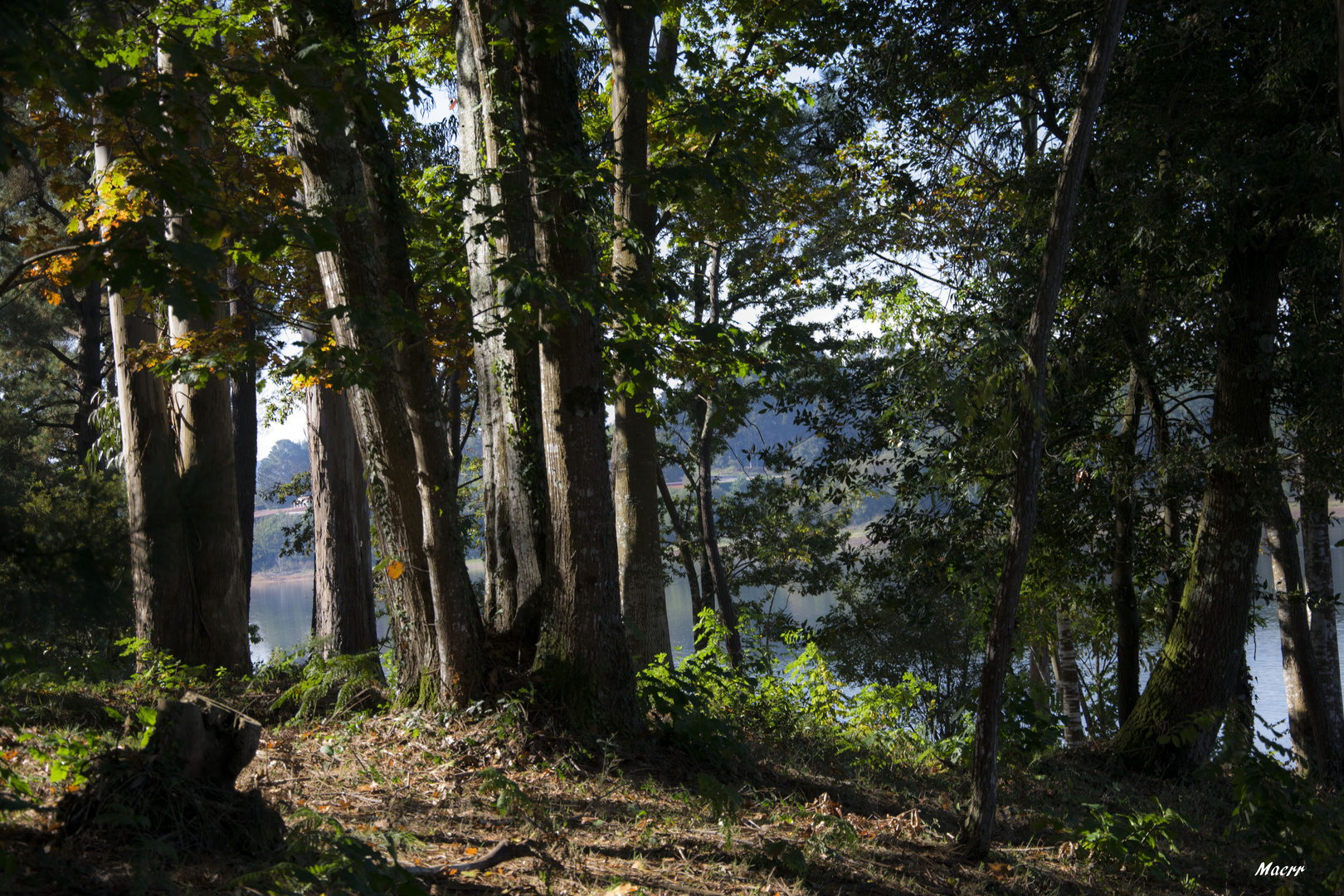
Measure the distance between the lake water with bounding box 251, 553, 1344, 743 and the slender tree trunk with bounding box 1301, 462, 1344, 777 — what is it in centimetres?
63

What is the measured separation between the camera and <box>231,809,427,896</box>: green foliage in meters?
2.64

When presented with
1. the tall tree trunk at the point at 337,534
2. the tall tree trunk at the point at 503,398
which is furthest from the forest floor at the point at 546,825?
the tall tree trunk at the point at 337,534

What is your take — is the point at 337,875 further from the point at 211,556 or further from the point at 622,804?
the point at 211,556

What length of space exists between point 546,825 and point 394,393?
281cm

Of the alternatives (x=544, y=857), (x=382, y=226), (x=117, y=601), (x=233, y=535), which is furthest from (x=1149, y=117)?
(x=233, y=535)

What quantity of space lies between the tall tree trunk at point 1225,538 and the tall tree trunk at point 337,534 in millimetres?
8784

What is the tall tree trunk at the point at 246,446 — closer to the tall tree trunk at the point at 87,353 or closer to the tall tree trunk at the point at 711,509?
the tall tree trunk at the point at 87,353

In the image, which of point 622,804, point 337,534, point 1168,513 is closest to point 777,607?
point 337,534

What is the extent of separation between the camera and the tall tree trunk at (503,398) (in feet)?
19.0

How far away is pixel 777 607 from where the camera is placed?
64812 mm

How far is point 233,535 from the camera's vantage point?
756cm

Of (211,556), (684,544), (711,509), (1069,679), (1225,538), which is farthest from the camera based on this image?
(684,544)

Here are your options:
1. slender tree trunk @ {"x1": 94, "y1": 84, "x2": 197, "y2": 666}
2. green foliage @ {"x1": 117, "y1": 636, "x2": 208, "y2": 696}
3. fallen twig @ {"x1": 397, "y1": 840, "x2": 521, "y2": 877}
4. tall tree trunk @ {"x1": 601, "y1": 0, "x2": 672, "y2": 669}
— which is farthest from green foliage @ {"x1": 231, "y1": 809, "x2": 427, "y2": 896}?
slender tree trunk @ {"x1": 94, "y1": 84, "x2": 197, "y2": 666}

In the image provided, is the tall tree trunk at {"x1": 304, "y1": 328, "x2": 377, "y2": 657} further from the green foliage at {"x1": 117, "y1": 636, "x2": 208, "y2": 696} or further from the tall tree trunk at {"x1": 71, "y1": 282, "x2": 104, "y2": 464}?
the tall tree trunk at {"x1": 71, "y1": 282, "x2": 104, "y2": 464}
